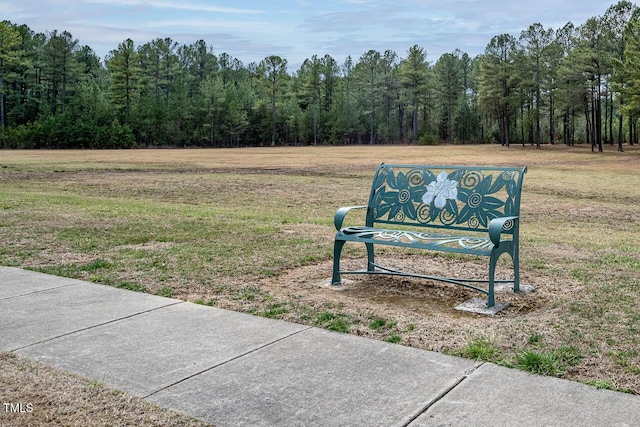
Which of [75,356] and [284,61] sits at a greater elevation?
[284,61]

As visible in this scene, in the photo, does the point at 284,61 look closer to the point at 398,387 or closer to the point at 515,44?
the point at 515,44

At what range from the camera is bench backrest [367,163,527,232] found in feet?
19.0

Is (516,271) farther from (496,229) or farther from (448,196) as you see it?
(448,196)

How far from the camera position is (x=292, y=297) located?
547cm

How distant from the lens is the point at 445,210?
19.9 ft

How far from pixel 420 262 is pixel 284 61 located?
95.0m

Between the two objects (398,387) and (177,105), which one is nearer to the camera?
(398,387)

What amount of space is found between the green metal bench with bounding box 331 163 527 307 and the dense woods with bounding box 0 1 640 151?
50.5 meters

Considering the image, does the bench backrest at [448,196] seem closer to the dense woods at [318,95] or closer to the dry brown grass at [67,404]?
Result: the dry brown grass at [67,404]

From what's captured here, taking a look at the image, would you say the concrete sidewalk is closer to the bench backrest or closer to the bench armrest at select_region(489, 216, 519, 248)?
the bench armrest at select_region(489, 216, 519, 248)

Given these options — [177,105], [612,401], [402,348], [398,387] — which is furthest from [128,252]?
[177,105]

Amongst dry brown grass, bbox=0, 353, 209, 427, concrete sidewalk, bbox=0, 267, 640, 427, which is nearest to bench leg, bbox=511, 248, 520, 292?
concrete sidewalk, bbox=0, 267, 640, 427

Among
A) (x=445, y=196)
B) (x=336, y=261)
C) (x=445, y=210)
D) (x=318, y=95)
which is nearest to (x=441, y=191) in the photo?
(x=445, y=196)

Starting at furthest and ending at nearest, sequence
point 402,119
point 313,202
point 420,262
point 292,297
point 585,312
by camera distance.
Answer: point 402,119 → point 313,202 → point 420,262 → point 292,297 → point 585,312
